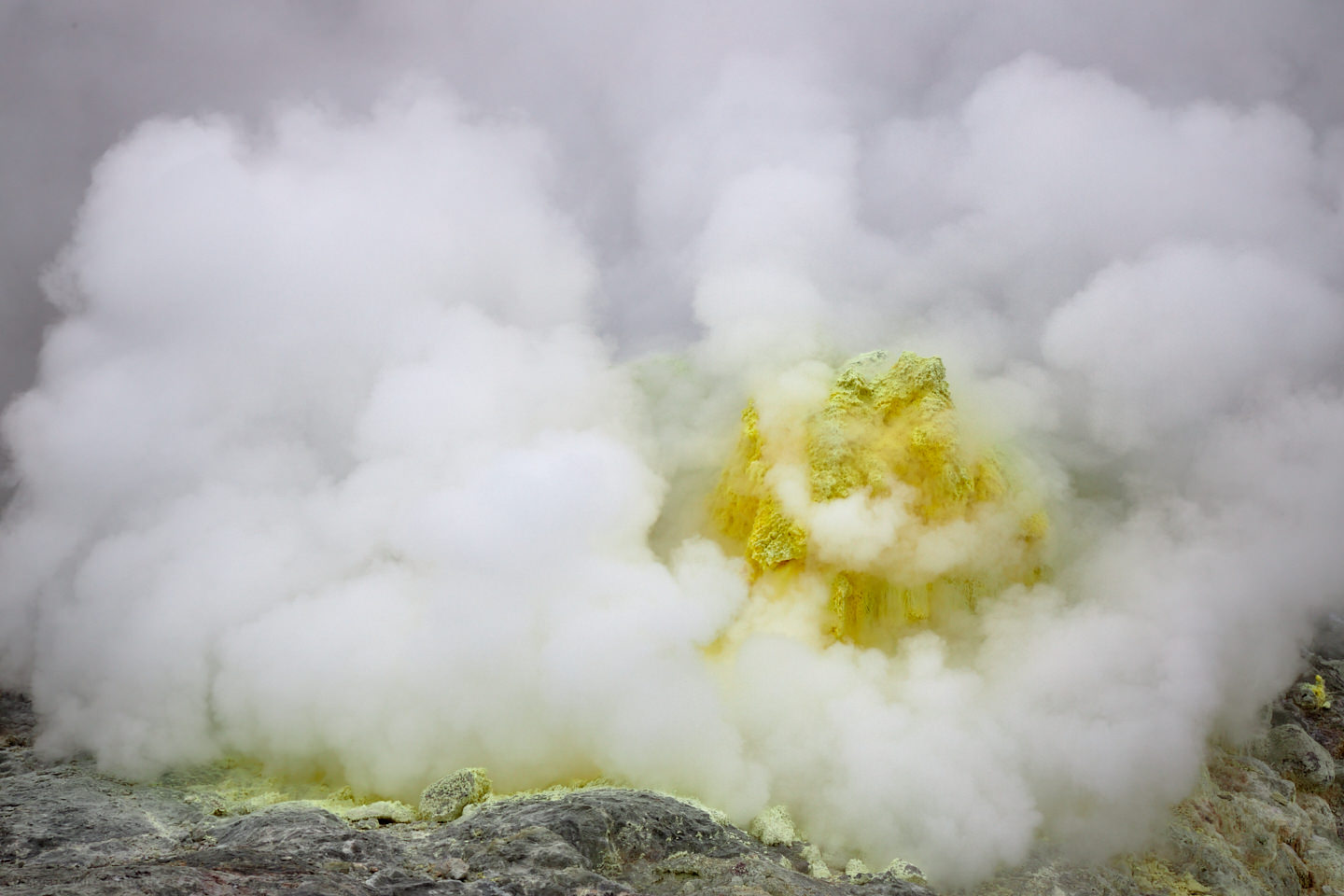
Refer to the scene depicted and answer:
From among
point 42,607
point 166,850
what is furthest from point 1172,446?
point 42,607

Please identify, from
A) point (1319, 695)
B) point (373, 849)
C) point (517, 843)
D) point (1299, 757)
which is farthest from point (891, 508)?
point (373, 849)

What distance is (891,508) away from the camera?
18156mm

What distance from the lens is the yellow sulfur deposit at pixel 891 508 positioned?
17891 mm

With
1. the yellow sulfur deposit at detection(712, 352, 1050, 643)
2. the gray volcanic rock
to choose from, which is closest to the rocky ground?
the gray volcanic rock

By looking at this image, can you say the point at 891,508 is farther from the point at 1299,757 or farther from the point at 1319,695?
the point at 1319,695

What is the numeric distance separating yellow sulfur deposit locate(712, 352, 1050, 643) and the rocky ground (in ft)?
19.7

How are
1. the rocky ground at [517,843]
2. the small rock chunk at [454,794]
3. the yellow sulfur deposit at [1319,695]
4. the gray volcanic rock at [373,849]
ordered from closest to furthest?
1. the gray volcanic rock at [373,849]
2. the rocky ground at [517,843]
3. the small rock chunk at [454,794]
4. the yellow sulfur deposit at [1319,695]

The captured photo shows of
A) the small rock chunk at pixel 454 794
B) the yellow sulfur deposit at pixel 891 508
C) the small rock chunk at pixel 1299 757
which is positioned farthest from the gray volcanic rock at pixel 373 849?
the small rock chunk at pixel 1299 757

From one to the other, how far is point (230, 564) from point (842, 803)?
15414 millimetres

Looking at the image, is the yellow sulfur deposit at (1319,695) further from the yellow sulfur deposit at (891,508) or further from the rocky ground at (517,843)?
the yellow sulfur deposit at (891,508)

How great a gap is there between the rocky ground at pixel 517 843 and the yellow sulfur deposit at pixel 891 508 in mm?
6003

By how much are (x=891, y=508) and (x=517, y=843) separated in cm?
1181

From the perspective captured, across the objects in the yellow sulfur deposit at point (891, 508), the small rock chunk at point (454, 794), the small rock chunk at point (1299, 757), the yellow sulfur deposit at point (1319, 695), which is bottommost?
the small rock chunk at point (1299, 757)

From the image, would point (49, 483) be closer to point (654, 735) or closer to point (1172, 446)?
point (654, 735)
